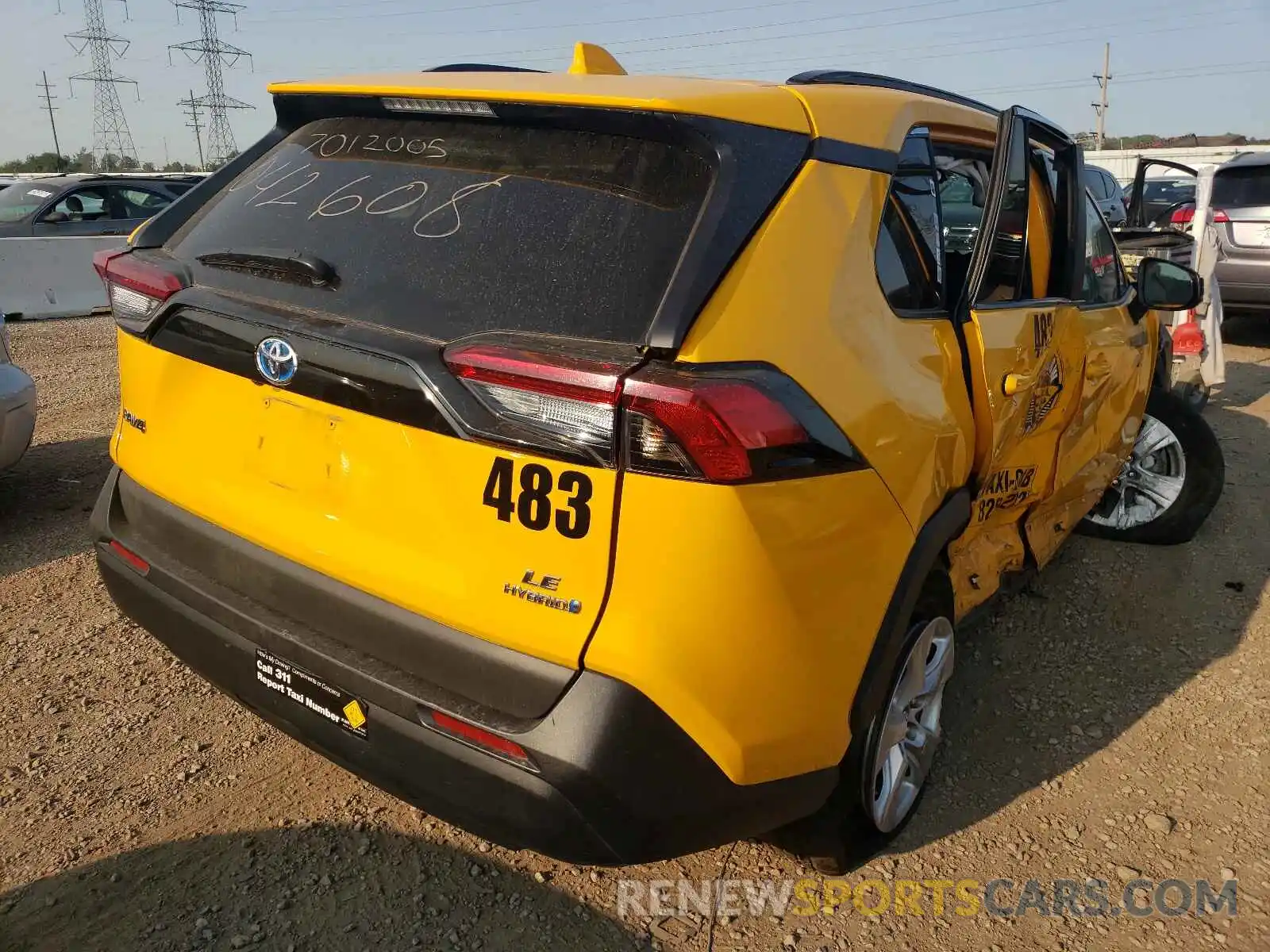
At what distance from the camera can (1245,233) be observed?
28.4ft

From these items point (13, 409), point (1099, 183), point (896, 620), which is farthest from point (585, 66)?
point (1099, 183)

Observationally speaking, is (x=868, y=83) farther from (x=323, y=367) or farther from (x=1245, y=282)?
(x=1245, y=282)

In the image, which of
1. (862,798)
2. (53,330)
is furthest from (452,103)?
(53,330)

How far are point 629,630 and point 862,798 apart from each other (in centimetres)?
92

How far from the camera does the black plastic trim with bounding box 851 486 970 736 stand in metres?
2.01

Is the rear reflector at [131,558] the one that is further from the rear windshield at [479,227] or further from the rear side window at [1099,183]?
the rear side window at [1099,183]

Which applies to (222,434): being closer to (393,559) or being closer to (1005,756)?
(393,559)

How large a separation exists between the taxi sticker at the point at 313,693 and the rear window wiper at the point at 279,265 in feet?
2.61

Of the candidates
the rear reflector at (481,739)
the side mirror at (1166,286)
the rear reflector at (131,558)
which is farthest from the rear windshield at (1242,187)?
the rear reflector at (131,558)

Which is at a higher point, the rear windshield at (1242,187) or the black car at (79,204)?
the rear windshield at (1242,187)

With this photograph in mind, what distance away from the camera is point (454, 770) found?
178 centimetres

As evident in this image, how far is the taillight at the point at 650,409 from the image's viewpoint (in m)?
1.60

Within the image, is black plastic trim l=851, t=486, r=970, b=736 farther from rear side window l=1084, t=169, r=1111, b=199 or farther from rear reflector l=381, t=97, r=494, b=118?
Result: rear side window l=1084, t=169, r=1111, b=199

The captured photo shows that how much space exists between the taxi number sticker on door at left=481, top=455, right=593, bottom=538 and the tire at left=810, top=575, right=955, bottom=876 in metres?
0.83
